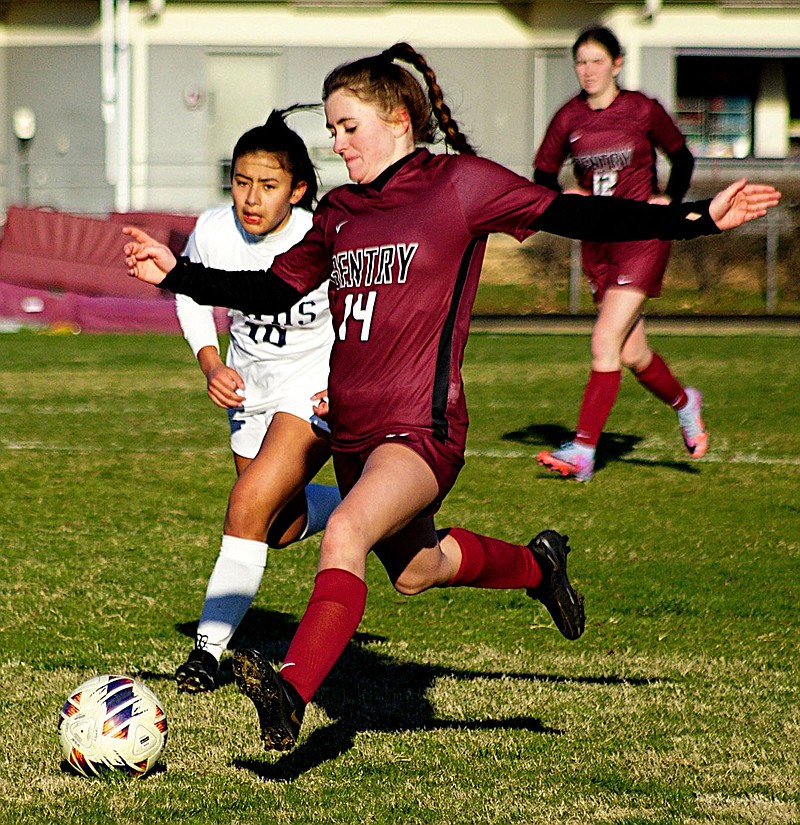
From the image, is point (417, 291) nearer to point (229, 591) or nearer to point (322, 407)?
point (322, 407)

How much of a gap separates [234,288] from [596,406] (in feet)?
15.6

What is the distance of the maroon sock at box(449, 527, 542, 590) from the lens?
16.0ft

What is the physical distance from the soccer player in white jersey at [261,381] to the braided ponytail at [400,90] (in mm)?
1010

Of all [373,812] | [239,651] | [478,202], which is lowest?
[373,812]

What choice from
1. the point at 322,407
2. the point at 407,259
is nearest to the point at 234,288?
the point at 322,407

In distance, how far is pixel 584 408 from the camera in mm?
9250

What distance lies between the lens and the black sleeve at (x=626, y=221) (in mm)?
4258

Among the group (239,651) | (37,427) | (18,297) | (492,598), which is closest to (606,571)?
(492,598)

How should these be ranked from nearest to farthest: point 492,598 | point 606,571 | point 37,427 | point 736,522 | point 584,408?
point 492,598 → point 606,571 → point 736,522 → point 584,408 → point 37,427

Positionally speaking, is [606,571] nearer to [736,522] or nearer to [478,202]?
[736,522]

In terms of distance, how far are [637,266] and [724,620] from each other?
3.47 meters

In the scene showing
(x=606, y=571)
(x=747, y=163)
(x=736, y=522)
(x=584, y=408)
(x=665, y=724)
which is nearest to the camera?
(x=665, y=724)

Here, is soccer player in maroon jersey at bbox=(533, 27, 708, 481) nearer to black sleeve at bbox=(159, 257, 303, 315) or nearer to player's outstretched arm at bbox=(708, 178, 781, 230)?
black sleeve at bbox=(159, 257, 303, 315)

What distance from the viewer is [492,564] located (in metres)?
4.99
